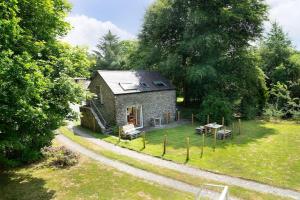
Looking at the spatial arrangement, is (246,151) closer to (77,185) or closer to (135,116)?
(135,116)

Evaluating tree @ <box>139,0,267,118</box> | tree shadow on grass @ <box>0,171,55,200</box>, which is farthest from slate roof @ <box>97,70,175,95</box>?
tree shadow on grass @ <box>0,171,55,200</box>

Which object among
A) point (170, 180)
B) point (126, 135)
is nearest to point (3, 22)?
point (170, 180)

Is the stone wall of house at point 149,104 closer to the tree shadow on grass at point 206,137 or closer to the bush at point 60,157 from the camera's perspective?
the tree shadow on grass at point 206,137

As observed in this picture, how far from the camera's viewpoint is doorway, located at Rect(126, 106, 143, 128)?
24.7 metres

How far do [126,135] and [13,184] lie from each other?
9679 mm

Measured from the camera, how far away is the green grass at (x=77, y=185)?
458 inches

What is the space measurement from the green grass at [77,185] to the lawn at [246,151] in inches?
155

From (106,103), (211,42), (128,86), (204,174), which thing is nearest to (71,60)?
(204,174)

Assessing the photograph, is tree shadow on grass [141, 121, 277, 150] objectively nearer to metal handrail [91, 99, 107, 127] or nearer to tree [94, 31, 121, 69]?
metal handrail [91, 99, 107, 127]

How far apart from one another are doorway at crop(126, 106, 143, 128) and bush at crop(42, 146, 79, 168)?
8440mm

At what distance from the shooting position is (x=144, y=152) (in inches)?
693

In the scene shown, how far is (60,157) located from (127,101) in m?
9.21

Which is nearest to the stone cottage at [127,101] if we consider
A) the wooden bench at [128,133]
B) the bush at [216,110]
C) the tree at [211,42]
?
the wooden bench at [128,133]

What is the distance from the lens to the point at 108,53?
60.6 metres
